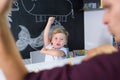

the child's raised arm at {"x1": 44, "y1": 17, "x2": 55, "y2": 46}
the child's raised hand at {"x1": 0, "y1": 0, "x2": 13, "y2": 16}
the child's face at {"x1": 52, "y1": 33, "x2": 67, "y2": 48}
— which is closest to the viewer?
the child's raised hand at {"x1": 0, "y1": 0, "x2": 13, "y2": 16}

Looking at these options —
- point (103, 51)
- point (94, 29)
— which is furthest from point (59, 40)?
point (103, 51)

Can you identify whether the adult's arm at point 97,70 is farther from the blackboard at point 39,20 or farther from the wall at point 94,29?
the wall at point 94,29

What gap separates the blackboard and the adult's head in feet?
6.30

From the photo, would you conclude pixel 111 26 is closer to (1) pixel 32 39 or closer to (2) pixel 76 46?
(1) pixel 32 39

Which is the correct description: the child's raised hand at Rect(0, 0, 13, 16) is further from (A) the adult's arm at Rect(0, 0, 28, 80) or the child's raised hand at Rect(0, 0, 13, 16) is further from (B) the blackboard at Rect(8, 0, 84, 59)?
(B) the blackboard at Rect(8, 0, 84, 59)

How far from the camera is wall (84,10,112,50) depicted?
2331 millimetres

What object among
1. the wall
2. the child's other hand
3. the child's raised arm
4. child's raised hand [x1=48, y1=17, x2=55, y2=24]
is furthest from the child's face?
the child's other hand

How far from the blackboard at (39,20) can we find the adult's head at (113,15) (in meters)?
1.92

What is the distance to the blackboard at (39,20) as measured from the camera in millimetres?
2188

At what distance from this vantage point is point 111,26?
242 mm

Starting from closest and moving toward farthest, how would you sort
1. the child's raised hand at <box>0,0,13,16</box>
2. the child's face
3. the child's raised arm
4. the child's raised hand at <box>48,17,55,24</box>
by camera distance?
the child's raised hand at <box>0,0,13,16</box> → the child's face → the child's raised arm → the child's raised hand at <box>48,17,55,24</box>

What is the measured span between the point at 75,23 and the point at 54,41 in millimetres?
629

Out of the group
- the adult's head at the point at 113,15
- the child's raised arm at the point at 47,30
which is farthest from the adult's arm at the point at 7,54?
the child's raised arm at the point at 47,30

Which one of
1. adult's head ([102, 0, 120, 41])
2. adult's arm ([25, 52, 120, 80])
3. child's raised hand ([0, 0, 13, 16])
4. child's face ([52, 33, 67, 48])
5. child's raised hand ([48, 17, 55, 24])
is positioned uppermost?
child's raised hand ([0, 0, 13, 16])
